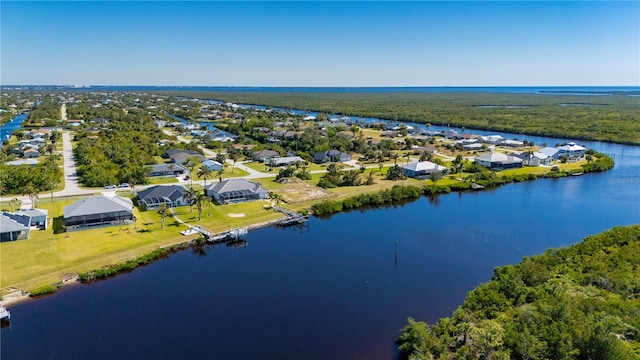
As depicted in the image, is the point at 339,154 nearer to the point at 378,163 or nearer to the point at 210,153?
the point at 378,163

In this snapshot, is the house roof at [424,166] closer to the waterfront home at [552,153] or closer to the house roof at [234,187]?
the waterfront home at [552,153]

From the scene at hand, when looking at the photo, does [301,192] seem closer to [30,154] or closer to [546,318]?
[546,318]

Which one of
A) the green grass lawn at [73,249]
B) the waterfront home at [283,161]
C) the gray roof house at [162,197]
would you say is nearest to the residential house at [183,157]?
the waterfront home at [283,161]

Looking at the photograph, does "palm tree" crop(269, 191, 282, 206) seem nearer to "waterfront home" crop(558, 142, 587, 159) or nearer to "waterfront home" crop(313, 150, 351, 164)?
"waterfront home" crop(313, 150, 351, 164)

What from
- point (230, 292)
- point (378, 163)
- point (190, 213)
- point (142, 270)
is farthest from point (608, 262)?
point (378, 163)

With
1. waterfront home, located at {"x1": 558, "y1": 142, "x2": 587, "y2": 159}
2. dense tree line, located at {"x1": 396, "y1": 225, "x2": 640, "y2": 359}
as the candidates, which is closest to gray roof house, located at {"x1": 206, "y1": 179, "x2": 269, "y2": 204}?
dense tree line, located at {"x1": 396, "y1": 225, "x2": 640, "y2": 359}
